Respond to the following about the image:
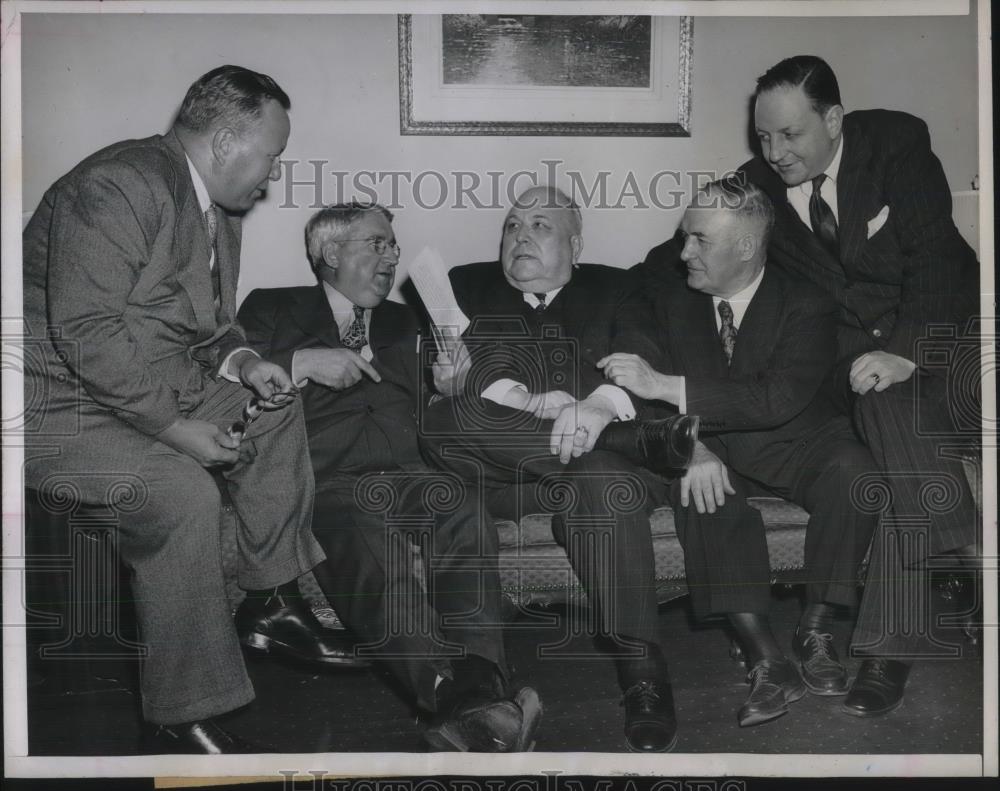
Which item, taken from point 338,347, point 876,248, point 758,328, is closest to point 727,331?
point 758,328

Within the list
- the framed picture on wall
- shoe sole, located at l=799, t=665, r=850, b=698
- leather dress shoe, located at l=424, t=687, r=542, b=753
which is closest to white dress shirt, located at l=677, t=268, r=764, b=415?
the framed picture on wall

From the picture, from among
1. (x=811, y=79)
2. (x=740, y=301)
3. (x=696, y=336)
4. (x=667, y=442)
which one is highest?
(x=811, y=79)

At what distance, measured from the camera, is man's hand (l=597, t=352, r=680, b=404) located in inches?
128

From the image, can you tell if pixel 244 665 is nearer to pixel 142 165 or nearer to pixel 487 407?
pixel 487 407

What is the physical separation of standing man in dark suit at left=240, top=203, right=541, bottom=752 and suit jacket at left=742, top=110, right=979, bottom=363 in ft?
4.12

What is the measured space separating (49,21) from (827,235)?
2.57 m

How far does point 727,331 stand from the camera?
329cm

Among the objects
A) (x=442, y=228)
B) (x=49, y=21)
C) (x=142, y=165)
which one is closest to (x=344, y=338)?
(x=442, y=228)

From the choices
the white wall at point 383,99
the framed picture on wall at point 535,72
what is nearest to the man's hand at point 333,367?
the white wall at point 383,99

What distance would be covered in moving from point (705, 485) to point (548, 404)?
21.6 inches

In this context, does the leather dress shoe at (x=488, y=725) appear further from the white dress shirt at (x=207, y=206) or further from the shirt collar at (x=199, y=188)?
the shirt collar at (x=199, y=188)

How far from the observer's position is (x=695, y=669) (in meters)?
3.24

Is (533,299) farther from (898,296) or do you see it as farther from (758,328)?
(898,296)

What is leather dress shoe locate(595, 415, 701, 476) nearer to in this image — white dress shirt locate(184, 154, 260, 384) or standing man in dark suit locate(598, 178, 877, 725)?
standing man in dark suit locate(598, 178, 877, 725)
